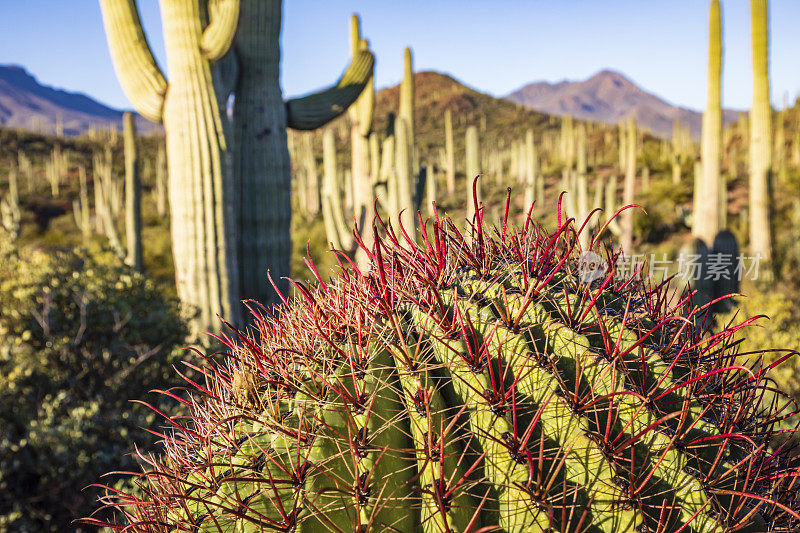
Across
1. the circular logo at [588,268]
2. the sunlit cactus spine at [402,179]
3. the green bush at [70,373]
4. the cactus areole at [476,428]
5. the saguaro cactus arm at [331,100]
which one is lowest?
the green bush at [70,373]

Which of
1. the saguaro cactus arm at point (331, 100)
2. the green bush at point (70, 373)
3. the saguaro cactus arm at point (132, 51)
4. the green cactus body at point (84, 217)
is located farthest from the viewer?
the green cactus body at point (84, 217)

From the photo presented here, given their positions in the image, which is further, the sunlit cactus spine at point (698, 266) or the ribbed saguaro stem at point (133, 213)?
the ribbed saguaro stem at point (133, 213)

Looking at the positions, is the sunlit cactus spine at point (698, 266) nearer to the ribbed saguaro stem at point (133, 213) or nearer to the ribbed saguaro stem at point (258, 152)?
the ribbed saguaro stem at point (258, 152)

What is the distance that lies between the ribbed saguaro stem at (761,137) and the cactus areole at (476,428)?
12769mm

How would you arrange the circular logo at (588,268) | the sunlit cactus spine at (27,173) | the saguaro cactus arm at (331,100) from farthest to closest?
the sunlit cactus spine at (27,173) < the saguaro cactus arm at (331,100) < the circular logo at (588,268)

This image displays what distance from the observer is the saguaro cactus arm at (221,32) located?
527 centimetres

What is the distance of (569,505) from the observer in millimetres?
1242

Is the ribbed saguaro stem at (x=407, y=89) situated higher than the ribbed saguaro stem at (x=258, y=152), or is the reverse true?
the ribbed saguaro stem at (x=407, y=89)

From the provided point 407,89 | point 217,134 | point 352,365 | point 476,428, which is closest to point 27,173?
point 407,89

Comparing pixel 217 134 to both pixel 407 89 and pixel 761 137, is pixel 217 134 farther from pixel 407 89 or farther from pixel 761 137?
pixel 761 137

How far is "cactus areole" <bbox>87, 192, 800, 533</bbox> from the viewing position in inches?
50.1

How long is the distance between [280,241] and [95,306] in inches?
76.0

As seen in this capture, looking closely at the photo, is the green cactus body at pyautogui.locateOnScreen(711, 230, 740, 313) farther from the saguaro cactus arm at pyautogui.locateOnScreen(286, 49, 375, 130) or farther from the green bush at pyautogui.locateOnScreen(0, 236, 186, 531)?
the green bush at pyautogui.locateOnScreen(0, 236, 186, 531)

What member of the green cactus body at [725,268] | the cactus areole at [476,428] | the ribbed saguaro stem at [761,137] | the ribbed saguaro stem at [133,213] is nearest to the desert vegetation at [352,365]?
the cactus areole at [476,428]
